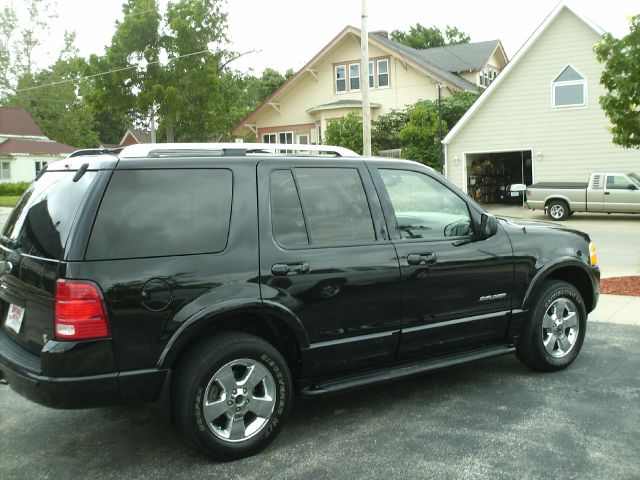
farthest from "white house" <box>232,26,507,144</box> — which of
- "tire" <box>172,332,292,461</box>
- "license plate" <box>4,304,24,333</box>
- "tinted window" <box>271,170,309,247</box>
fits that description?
"license plate" <box>4,304,24,333</box>

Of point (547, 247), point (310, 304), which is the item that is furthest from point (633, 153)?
point (310, 304)

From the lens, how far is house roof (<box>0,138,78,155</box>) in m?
53.8

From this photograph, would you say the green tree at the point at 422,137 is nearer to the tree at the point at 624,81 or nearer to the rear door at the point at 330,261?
the tree at the point at 624,81

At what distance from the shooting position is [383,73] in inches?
1363

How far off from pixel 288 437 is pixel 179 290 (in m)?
1.29

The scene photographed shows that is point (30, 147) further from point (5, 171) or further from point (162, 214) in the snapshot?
point (162, 214)

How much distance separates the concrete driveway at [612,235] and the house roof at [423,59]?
8219mm

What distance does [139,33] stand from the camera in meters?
35.3

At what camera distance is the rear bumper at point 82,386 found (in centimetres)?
353

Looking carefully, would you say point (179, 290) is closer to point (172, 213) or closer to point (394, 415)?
point (172, 213)

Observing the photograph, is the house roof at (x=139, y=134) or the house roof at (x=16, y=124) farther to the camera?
the house roof at (x=139, y=134)

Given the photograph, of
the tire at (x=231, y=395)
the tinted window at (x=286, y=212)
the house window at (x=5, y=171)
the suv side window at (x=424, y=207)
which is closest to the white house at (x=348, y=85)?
the house window at (x=5, y=171)

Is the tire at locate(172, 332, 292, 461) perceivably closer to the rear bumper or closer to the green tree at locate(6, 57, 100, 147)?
the rear bumper

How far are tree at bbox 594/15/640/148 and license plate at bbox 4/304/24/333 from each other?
9.94m
